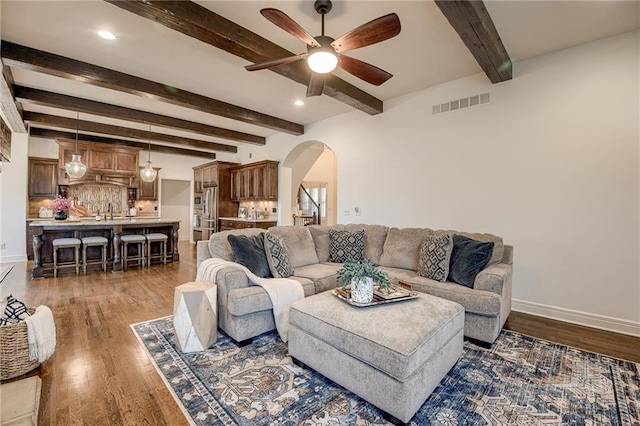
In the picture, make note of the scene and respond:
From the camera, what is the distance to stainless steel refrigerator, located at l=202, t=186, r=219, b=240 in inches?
316

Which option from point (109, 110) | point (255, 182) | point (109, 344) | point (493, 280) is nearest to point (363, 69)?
point (493, 280)

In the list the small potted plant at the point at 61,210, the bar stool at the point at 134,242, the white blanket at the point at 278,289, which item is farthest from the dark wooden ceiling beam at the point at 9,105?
the white blanket at the point at 278,289

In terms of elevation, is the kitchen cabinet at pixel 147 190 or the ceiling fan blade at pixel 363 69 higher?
the ceiling fan blade at pixel 363 69

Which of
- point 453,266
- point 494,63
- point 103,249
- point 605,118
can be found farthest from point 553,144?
point 103,249

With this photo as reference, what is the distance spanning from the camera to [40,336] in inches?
83.9

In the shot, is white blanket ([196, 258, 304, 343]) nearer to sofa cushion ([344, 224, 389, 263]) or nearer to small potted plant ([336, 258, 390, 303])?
small potted plant ([336, 258, 390, 303])

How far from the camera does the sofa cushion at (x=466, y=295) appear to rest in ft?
8.35

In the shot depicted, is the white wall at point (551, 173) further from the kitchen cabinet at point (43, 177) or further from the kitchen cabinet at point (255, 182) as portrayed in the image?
the kitchen cabinet at point (43, 177)

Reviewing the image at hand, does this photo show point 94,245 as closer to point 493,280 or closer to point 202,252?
point 202,252

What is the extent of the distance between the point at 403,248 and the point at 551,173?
191cm

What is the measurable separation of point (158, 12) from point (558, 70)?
4192 millimetres

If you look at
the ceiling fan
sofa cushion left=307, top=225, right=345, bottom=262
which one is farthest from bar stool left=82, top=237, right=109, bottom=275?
the ceiling fan

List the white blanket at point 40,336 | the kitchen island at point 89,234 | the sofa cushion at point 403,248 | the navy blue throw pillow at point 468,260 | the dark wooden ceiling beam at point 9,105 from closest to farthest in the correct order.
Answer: the white blanket at point 40,336 → the navy blue throw pillow at point 468,260 → the sofa cushion at point 403,248 → the dark wooden ceiling beam at point 9,105 → the kitchen island at point 89,234

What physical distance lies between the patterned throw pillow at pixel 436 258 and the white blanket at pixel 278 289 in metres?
1.40
